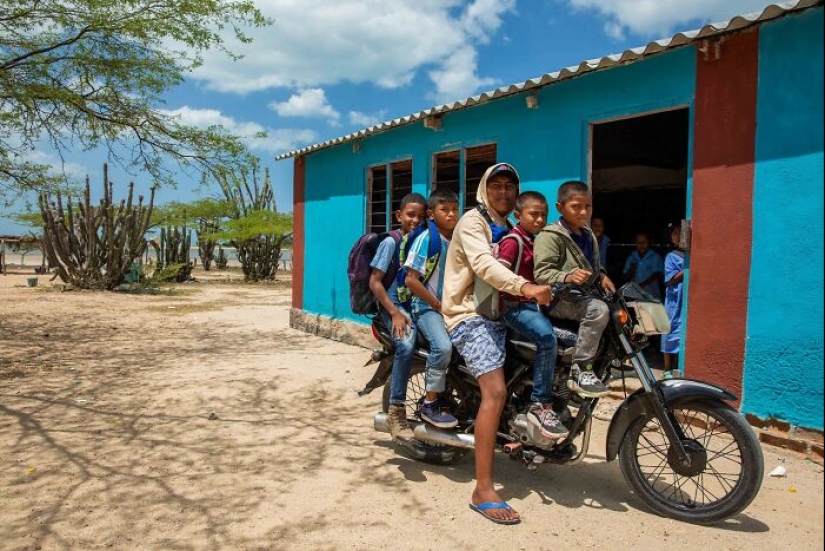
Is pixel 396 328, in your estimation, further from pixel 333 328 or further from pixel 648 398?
pixel 333 328

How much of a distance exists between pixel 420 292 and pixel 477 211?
0.63m

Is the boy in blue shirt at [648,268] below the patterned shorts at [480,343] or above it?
above

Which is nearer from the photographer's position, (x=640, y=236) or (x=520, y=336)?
(x=520, y=336)

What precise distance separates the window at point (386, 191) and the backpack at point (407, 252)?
4.19m

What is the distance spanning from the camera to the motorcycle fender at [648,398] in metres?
2.98

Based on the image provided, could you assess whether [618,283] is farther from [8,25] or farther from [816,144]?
[8,25]

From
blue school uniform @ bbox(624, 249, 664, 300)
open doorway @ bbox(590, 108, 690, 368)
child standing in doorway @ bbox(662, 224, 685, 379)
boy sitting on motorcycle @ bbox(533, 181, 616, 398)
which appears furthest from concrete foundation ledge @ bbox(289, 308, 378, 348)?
boy sitting on motorcycle @ bbox(533, 181, 616, 398)

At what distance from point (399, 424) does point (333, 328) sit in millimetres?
5830

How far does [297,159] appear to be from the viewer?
425 inches

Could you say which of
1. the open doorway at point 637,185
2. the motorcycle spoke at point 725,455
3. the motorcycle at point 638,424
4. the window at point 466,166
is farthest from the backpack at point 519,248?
the open doorway at point 637,185

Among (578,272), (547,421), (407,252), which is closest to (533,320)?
(578,272)

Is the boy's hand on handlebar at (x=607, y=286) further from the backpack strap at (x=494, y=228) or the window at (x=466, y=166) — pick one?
the window at (x=466, y=166)

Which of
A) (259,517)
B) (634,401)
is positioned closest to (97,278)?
(259,517)

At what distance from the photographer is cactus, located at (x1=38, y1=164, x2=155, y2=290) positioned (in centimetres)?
1655
